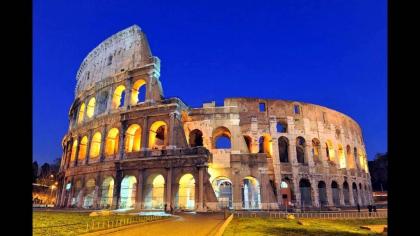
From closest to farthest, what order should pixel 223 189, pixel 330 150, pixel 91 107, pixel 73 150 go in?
1. pixel 223 189
2. pixel 73 150
3. pixel 91 107
4. pixel 330 150

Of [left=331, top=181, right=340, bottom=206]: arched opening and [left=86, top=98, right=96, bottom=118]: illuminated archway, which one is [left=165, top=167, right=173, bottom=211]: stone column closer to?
[left=86, top=98, right=96, bottom=118]: illuminated archway

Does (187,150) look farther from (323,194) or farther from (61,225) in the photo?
(323,194)

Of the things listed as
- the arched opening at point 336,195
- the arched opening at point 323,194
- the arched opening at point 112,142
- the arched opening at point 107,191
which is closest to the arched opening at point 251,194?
the arched opening at point 323,194

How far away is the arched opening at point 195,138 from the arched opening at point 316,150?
45.7ft

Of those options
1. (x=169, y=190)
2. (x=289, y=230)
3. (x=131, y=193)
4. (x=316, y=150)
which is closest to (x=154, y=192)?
(x=131, y=193)

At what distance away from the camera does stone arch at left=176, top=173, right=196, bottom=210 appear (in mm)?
24969

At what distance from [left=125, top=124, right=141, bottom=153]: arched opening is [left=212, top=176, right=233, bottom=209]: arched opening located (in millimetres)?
8534

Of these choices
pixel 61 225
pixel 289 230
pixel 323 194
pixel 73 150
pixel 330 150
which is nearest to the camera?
pixel 61 225

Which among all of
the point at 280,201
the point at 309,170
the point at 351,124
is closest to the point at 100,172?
the point at 280,201

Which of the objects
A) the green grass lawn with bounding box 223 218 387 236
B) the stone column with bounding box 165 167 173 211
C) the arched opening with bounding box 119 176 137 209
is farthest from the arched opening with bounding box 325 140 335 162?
the arched opening with bounding box 119 176 137 209

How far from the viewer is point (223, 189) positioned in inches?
1184

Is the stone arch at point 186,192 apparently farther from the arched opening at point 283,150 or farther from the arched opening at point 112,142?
the arched opening at point 283,150

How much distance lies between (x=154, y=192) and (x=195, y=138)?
8.11 m
